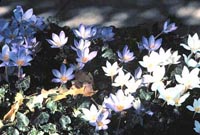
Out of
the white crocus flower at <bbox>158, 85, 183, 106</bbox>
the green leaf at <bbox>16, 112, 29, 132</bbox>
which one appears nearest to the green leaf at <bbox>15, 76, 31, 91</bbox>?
the green leaf at <bbox>16, 112, 29, 132</bbox>

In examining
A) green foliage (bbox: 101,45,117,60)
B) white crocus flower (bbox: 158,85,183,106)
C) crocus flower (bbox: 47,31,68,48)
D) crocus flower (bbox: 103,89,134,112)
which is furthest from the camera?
green foliage (bbox: 101,45,117,60)

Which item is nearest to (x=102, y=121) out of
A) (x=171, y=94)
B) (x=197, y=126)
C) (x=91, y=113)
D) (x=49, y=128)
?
(x=91, y=113)

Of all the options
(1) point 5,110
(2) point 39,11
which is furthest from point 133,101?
(2) point 39,11

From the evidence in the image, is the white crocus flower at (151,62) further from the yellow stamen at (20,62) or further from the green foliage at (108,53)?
the yellow stamen at (20,62)

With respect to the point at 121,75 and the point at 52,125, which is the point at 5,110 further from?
the point at 121,75

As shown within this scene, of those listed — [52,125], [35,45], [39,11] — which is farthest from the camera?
[39,11]

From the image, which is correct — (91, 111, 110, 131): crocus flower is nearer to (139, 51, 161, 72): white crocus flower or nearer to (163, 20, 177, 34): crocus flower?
(139, 51, 161, 72): white crocus flower
